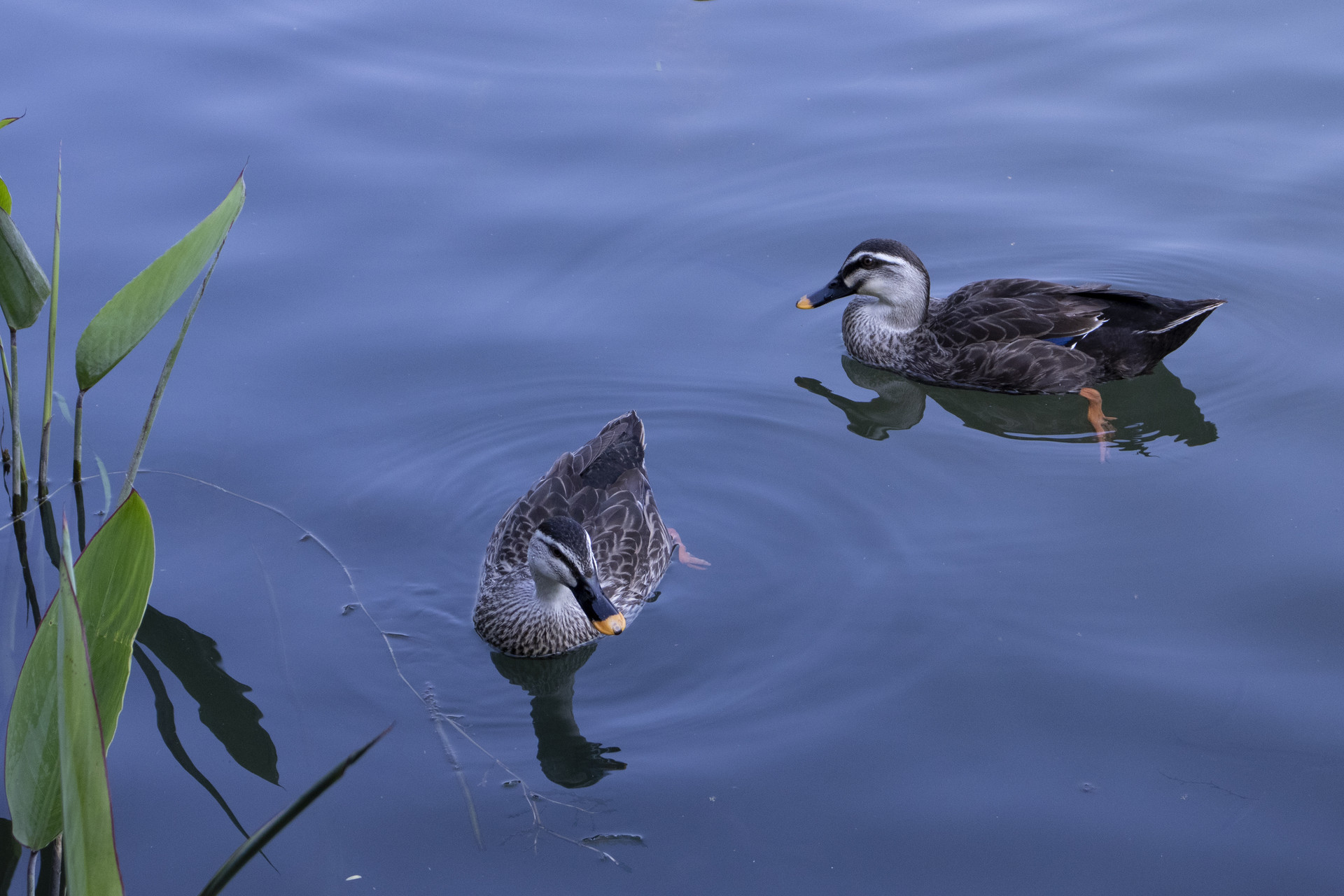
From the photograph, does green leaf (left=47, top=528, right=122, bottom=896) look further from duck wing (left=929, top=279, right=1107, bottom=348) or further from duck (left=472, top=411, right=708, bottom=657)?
duck wing (left=929, top=279, right=1107, bottom=348)

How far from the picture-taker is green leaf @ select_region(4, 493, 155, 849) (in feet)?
9.36

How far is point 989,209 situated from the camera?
838cm

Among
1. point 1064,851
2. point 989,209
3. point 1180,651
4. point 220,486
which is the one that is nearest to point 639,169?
point 989,209

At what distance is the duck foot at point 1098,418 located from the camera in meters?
6.71

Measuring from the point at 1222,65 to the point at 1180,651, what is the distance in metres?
6.17

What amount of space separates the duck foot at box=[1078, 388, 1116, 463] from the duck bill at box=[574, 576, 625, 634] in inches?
114

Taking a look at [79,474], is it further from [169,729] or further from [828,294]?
[828,294]

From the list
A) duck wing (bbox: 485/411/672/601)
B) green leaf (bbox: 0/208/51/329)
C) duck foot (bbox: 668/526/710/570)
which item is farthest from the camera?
duck foot (bbox: 668/526/710/570)

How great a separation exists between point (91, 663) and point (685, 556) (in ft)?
10.5

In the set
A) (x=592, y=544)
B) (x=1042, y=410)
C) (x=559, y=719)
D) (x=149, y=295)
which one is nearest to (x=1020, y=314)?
(x=1042, y=410)

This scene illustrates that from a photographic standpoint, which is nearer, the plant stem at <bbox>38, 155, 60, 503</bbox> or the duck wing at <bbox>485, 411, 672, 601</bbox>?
the plant stem at <bbox>38, 155, 60, 503</bbox>

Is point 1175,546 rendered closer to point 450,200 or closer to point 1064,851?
point 1064,851

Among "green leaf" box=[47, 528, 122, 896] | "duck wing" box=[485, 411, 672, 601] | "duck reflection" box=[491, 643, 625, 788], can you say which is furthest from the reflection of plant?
"duck wing" box=[485, 411, 672, 601]

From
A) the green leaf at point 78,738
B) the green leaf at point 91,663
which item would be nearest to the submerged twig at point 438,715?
the green leaf at point 91,663
